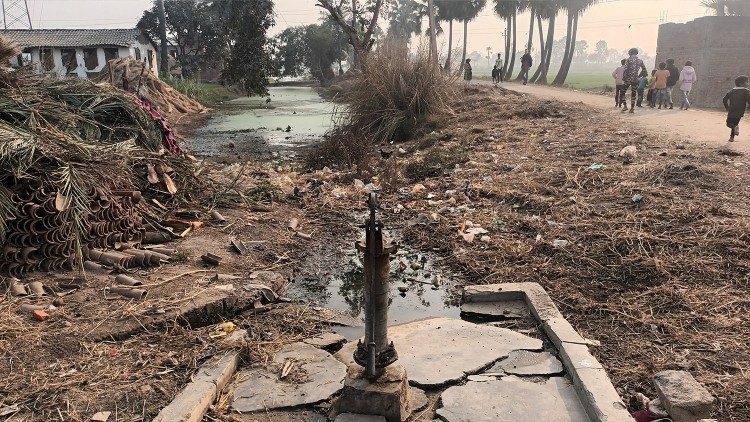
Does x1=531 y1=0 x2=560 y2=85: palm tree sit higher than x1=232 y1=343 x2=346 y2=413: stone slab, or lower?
higher

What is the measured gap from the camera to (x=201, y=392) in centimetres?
263

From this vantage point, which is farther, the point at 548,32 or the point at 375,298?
the point at 548,32

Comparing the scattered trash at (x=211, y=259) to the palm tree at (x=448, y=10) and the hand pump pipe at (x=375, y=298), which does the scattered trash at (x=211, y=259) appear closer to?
the hand pump pipe at (x=375, y=298)

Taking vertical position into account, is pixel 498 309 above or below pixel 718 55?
below

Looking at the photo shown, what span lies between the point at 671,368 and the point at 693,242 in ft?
5.56

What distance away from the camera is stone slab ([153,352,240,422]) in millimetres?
2454

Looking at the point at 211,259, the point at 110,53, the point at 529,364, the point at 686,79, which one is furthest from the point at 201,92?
the point at 529,364

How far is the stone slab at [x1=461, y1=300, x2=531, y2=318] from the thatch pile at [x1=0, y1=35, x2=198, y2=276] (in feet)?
9.47

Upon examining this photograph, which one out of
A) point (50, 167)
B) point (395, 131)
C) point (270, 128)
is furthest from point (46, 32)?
point (50, 167)

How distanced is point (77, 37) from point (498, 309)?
108 feet

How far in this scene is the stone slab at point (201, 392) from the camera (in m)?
2.45

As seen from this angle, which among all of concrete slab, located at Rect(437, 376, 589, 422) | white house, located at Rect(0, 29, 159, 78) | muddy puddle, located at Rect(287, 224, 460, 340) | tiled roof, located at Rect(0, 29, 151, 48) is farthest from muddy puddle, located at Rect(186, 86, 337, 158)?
tiled roof, located at Rect(0, 29, 151, 48)

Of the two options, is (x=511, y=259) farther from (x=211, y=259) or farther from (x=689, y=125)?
(x=689, y=125)

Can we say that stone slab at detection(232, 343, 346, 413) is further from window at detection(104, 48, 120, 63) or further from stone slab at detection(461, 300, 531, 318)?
window at detection(104, 48, 120, 63)
